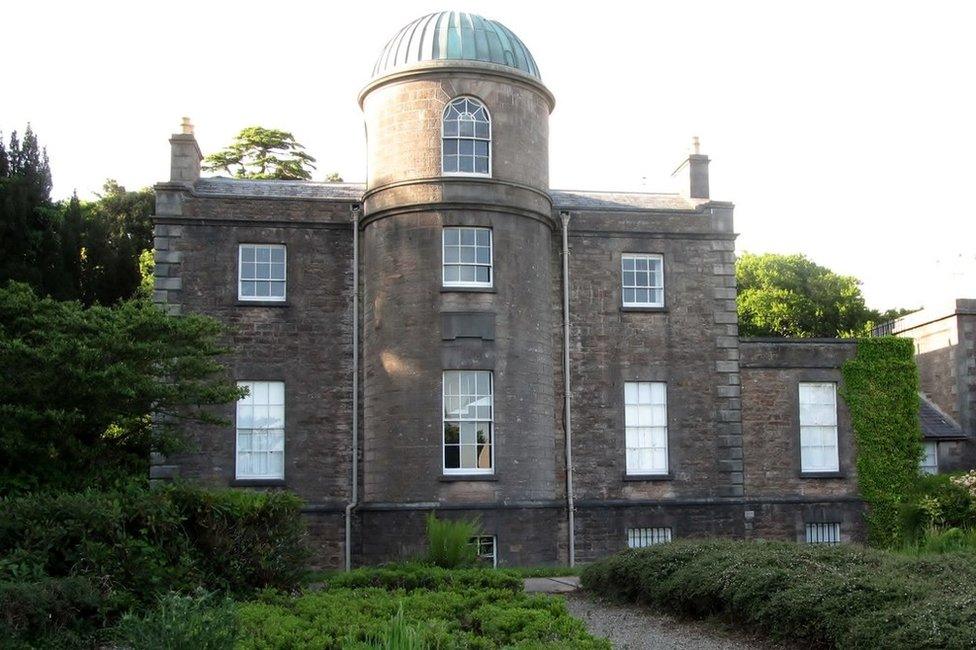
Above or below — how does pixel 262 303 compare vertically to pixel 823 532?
above

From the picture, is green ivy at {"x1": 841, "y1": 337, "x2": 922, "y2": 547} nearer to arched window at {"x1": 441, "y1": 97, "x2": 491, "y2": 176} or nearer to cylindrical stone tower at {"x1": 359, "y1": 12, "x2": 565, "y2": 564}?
cylindrical stone tower at {"x1": 359, "y1": 12, "x2": 565, "y2": 564}

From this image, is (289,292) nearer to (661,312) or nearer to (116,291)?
(661,312)

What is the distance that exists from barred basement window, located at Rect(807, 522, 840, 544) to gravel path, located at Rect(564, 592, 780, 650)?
1140cm

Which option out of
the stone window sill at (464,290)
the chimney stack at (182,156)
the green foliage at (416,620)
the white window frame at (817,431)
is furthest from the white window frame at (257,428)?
the white window frame at (817,431)

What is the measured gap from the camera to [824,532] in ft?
81.4

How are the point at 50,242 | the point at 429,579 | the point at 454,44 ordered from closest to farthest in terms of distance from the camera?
the point at 429,579 < the point at 454,44 < the point at 50,242

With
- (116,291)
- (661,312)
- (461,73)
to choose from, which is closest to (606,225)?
(661,312)

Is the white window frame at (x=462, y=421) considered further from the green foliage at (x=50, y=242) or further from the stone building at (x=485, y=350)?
the green foliage at (x=50, y=242)

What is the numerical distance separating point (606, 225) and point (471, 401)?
5391 mm

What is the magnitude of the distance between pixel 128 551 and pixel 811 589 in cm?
748

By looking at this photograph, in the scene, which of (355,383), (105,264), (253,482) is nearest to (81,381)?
(253,482)

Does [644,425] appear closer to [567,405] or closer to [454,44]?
[567,405]

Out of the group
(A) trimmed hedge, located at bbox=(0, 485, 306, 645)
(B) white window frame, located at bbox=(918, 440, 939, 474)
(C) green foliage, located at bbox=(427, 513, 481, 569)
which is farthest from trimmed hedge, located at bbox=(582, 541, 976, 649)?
(B) white window frame, located at bbox=(918, 440, 939, 474)

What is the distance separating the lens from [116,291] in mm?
33125
